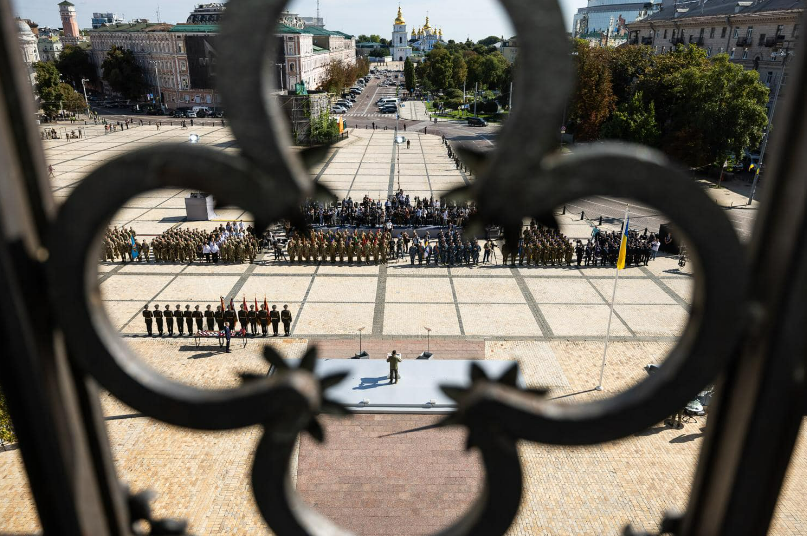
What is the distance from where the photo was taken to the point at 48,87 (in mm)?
66312

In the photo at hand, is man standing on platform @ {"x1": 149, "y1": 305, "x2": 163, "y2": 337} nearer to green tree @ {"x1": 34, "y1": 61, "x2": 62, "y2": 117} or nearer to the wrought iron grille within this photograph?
the wrought iron grille

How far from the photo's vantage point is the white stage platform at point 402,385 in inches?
545

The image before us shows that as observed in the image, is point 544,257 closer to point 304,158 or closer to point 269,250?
point 269,250

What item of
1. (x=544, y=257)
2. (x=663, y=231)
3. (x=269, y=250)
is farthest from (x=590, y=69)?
(x=269, y=250)

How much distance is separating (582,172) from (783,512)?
12.6 meters

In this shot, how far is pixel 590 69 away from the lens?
129 feet

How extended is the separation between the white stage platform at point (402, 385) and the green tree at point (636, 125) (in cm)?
2585

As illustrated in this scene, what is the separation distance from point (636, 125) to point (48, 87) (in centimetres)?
6668

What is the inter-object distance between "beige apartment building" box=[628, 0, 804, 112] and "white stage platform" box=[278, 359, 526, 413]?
104 ft

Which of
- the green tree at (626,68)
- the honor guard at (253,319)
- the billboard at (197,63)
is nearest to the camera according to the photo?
the honor guard at (253,319)

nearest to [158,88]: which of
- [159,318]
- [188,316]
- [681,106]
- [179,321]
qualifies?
[681,106]

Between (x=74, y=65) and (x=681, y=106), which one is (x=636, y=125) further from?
(x=74, y=65)

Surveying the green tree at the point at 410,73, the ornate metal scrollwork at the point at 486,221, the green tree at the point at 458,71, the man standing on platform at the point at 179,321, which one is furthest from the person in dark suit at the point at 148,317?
the green tree at the point at 410,73

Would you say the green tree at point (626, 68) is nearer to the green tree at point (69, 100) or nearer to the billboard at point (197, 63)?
the billboard at point (197, 63)
